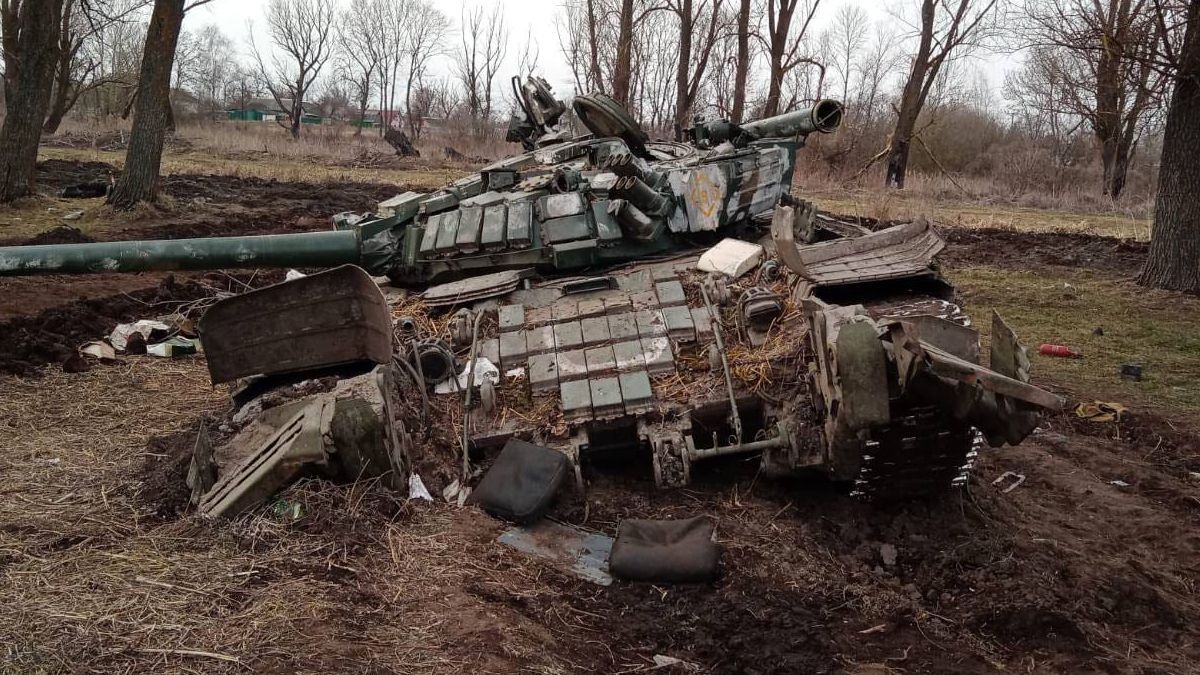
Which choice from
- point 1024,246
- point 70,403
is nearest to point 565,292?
point 70,403

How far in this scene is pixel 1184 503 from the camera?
5301mm

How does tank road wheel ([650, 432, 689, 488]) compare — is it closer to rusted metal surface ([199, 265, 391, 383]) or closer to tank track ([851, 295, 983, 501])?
tank track ([851, 295, 983, 501])

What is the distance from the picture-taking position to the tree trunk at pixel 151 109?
12.9 meters

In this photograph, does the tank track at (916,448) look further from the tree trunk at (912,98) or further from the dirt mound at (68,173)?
the tree trunk at (912,98)

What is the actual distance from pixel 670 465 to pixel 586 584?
821 mm

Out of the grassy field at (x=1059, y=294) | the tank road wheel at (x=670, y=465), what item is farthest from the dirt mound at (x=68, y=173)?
the tank road wheel at (x=670, y=465)

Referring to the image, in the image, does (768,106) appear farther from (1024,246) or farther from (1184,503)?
(1184,503)

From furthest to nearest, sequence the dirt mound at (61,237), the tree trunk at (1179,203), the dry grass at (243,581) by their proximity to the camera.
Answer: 1. the dirt mound at (61,237)
2. the tree trunk at (1179,203)
3. the dry grass at (243,581)

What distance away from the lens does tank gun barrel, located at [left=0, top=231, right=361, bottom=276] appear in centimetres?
562

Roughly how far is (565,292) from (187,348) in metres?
3.86

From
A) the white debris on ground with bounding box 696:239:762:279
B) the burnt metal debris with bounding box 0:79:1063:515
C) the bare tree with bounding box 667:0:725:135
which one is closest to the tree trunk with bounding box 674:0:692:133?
the bare tree with bounding box 667:0:725:135

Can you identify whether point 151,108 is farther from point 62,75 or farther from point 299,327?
point 62,75

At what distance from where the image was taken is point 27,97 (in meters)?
13.6

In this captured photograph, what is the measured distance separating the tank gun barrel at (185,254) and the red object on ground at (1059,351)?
6264mm
